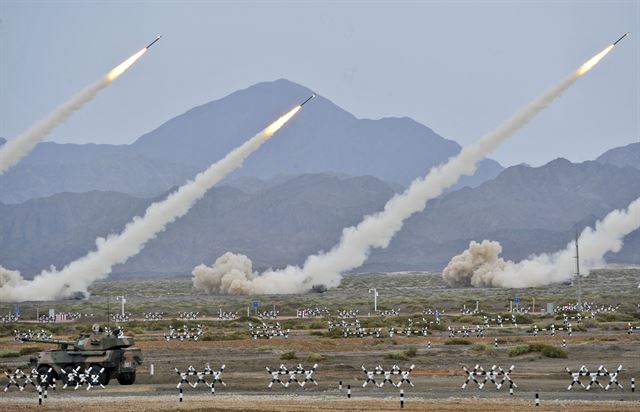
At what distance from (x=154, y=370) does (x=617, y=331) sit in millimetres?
31443

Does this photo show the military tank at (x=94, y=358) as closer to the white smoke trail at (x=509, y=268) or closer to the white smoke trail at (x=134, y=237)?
the white smoke trail at (x=134, y=237)

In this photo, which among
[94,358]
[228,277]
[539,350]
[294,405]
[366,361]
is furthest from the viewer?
[228,277]

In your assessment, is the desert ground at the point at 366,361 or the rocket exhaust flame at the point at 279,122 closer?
the desert ground at the point at 366,361

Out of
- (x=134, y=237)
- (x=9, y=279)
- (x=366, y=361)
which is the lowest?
(x=366, y=361)

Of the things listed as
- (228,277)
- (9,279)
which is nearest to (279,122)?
(9,279)

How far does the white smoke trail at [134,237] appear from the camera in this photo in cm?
8288

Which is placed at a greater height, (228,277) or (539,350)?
(228,277)

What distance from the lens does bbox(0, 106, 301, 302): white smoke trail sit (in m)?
82.9

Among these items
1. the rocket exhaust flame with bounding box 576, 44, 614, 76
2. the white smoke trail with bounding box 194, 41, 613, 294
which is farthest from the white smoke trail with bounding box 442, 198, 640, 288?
the rocket exhaust flame with bounding box 576, 44, 614, 76

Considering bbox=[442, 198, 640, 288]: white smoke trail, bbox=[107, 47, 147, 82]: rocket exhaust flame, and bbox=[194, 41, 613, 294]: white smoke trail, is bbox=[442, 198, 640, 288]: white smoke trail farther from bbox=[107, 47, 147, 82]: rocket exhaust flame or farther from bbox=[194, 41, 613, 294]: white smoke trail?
bbox=[107, 47, 147, 82]: rocket exhaust flame

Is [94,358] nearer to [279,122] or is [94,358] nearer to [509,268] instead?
[279,122]

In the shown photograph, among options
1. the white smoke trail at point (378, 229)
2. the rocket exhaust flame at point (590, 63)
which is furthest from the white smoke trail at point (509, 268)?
the rocket exhaust flame at point (590, 63)

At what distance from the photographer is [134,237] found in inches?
3871

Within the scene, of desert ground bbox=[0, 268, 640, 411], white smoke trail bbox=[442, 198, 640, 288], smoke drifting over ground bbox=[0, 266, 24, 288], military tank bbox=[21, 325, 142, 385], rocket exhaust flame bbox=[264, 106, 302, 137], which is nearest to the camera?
desert ground bbox=[0, 268, 640, 411]
